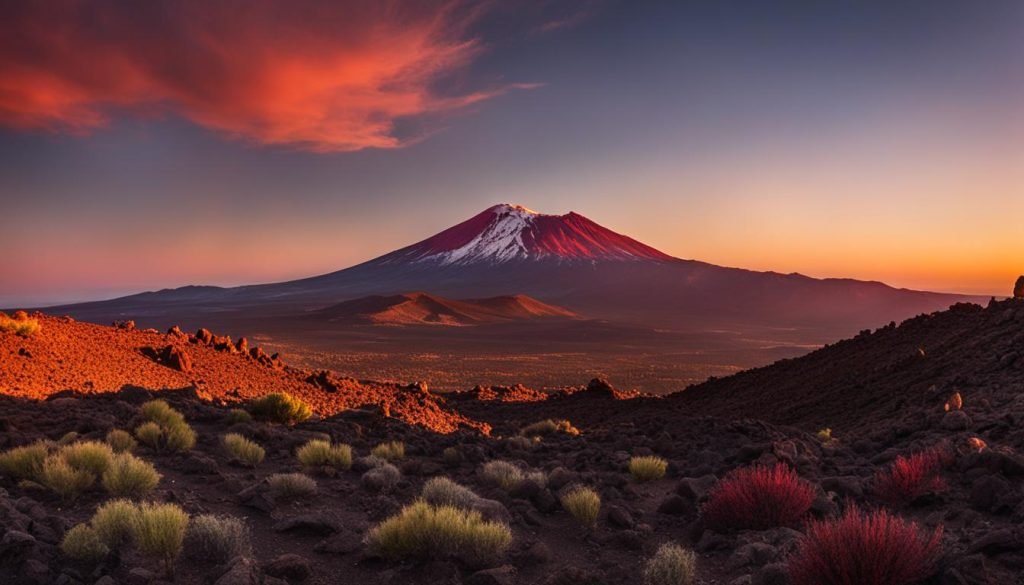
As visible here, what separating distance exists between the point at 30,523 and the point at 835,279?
159 meters

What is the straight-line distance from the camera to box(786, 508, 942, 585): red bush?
12.5 feet

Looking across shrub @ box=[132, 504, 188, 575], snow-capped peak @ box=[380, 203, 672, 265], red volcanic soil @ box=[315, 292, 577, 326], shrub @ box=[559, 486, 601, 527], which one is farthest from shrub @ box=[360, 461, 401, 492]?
snow-capped peak @ box=[380, 203, 672, 265]

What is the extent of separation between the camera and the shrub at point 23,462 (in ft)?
20.0

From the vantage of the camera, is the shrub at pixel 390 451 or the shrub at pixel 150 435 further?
the shrub at pixel 390 451

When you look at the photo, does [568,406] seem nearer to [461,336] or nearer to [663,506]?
[663,506]

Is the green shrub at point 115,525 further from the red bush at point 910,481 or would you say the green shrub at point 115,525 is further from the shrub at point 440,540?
the red bush at point 910,481

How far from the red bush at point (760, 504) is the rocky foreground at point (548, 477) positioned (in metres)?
0.07

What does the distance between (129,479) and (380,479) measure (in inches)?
99.6

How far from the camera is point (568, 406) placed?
861 inches

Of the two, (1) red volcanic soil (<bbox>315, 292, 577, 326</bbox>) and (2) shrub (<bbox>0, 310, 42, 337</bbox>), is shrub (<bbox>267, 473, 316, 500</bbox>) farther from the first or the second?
(1) red volcanic soil (<bbox>315, 292, 577, 326</bbox>)

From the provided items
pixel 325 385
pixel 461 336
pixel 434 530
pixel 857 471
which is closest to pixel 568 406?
pixel 325 385

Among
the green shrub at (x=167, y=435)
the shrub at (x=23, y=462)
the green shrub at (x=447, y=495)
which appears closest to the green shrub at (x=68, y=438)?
the green shrub at (x=167, y=435)

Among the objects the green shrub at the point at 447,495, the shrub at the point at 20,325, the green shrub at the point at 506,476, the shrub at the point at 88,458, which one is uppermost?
the shrub at the point at 20,325

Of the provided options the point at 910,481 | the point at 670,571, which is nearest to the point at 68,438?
the point at 670,571
